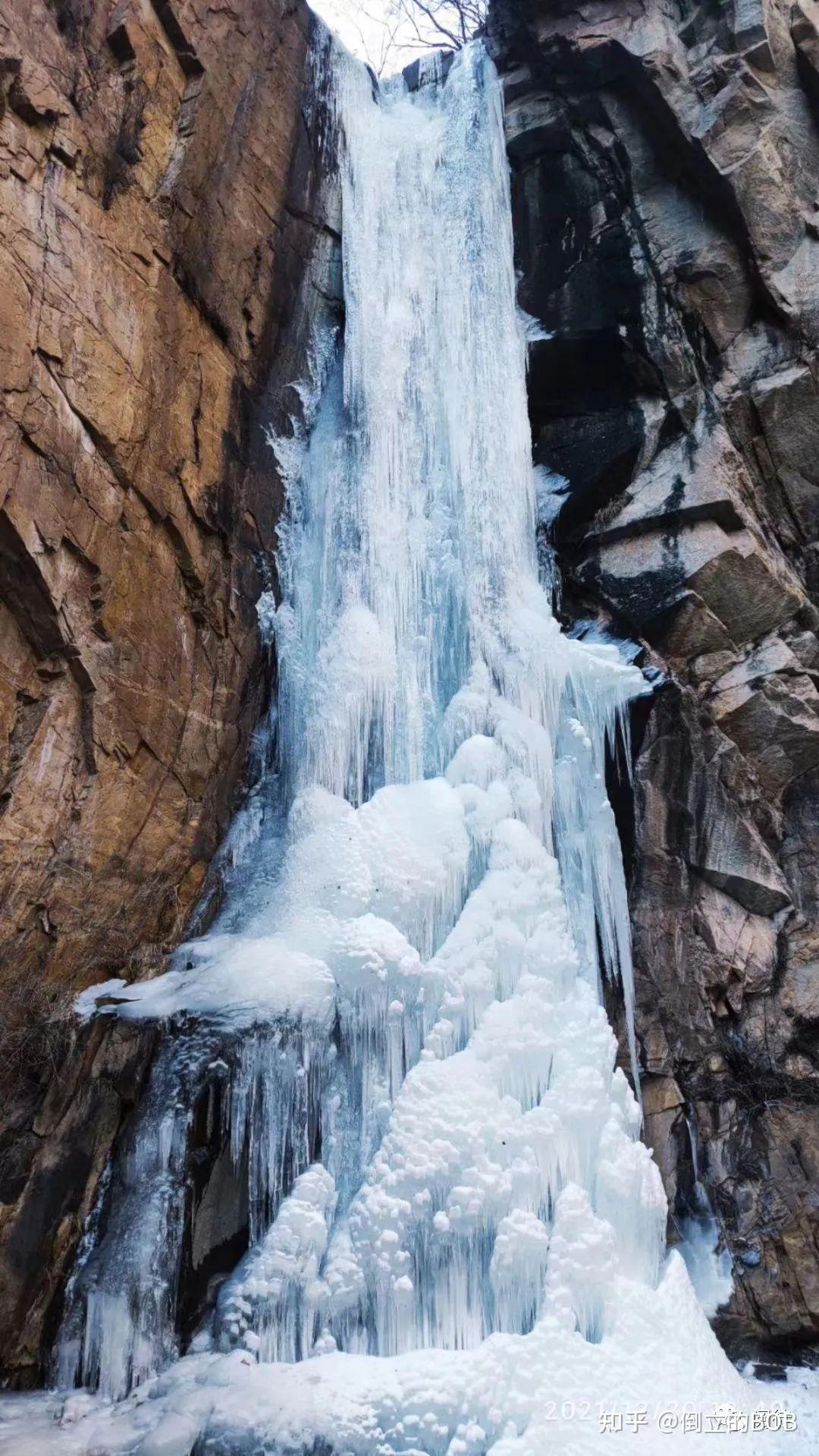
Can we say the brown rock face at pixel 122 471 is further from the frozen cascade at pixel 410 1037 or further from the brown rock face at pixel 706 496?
the brown rock face at pixel 706 496

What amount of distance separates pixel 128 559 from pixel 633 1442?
16.9 feet

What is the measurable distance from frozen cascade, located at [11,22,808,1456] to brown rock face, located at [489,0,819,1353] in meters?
0.60

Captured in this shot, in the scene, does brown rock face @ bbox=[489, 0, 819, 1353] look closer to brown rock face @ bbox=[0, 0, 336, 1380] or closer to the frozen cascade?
the frozen cascade

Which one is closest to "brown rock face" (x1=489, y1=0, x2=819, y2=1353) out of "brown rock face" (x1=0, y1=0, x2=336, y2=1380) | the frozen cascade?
the frozen cascade

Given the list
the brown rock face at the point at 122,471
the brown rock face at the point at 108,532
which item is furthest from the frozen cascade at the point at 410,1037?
the brown rock face at the point at 122,471

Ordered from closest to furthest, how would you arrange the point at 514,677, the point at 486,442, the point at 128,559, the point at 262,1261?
1. the point at 262,1261
2. the point at 128,559
3. the point at 514,677
4. the point at 486,442

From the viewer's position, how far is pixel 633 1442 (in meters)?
4.62

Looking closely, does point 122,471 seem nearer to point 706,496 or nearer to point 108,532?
point 108,532

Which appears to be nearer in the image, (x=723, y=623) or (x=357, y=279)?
(x=723, y=623)

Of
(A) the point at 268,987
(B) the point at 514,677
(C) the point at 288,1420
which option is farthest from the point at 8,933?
(B) the point at 514,677

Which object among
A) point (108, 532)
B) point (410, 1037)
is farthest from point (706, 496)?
point (410, 1037)

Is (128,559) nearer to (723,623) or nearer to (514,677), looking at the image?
(514,677)

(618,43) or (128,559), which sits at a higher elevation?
(618,43)

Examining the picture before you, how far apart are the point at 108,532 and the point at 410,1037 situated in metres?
3.34
